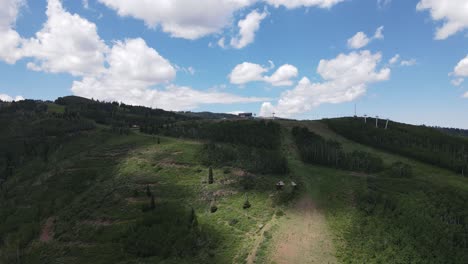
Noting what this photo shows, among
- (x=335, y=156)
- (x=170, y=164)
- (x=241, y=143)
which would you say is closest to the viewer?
(x=170, y=164)

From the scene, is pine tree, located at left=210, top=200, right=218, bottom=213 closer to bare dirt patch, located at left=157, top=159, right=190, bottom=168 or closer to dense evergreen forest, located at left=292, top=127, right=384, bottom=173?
bare dirt patch, located at left=157, top=159, right=190, bottom=168

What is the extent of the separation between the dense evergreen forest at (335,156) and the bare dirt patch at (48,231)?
78.6 metres

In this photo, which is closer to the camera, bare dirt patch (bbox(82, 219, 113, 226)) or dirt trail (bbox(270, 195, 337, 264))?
dirt trail (bbox(270, 195, 337, 264))

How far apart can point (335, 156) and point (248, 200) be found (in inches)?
1841

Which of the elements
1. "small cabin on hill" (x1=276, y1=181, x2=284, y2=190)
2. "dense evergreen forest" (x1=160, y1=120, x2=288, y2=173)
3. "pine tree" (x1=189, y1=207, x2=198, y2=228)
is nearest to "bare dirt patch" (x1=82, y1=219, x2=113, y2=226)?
"pine tree" (x1=189, y1=207, x2=198, y2=228)

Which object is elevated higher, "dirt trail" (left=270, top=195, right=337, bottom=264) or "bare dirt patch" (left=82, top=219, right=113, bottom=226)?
"dirt trail" (left=270, top=195, right=337, bottom=264)

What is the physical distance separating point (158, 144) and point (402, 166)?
87.6 metres

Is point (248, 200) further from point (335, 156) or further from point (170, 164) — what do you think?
point (335, 156)

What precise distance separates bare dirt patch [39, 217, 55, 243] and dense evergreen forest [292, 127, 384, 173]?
7857cm

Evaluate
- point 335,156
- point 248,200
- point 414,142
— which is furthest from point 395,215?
point 414,142

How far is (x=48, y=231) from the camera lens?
7875cm

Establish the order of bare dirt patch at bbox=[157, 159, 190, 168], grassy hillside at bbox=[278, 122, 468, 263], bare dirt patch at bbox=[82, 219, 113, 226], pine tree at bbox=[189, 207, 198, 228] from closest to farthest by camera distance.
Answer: grassy hillside at bbox=[278, 122, 468, 263], pine tree at bbox=[189, 207, 198, 228], bare dirt patch at bbox=[82, 219, 113, 226], bare dirt patch at bbox=[157, 159, 190, 168]

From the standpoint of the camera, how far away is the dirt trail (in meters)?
48.6

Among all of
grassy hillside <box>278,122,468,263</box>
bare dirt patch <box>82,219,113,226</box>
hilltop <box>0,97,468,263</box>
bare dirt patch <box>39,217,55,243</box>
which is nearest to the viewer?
grassy hillside <box>278,122,468,263</box>
